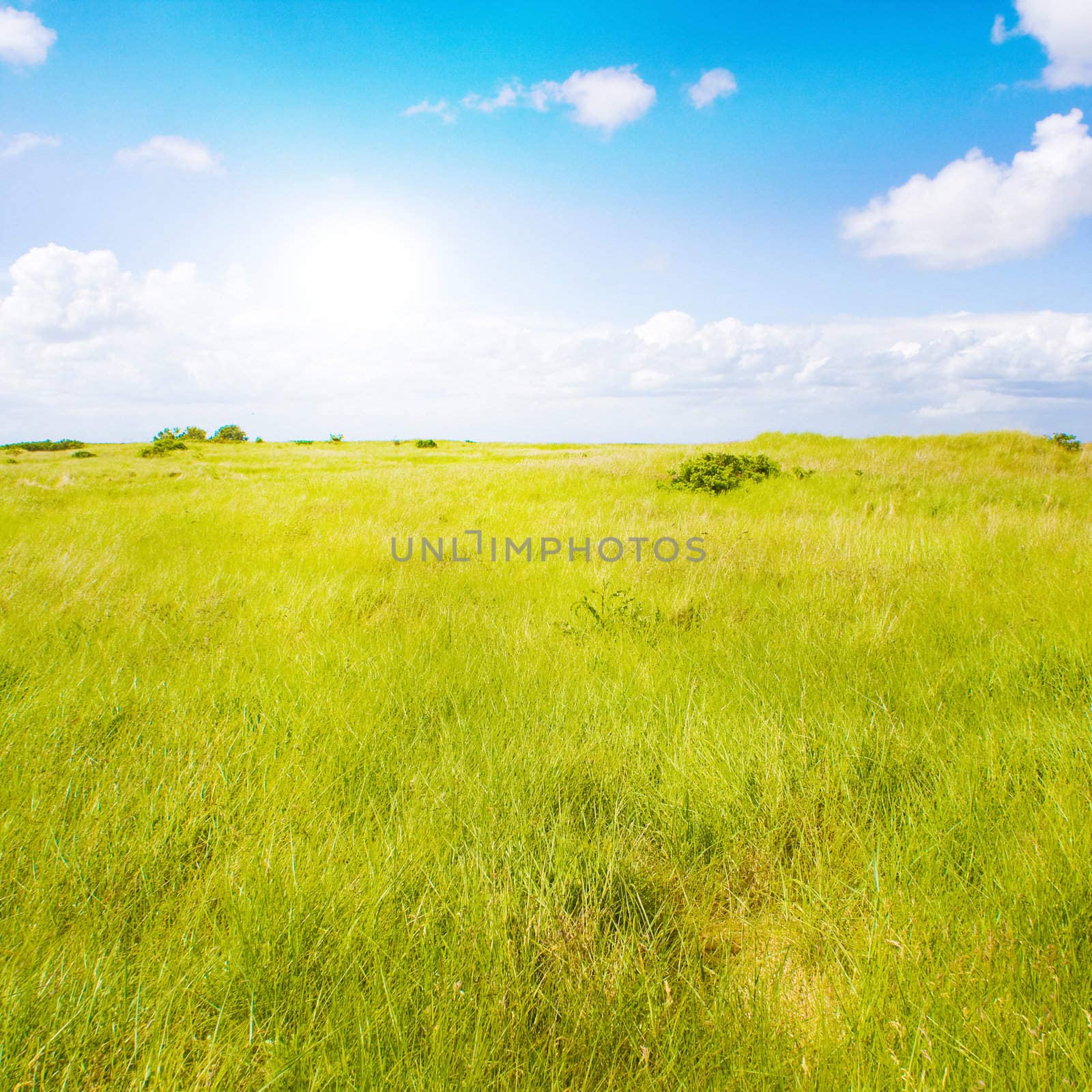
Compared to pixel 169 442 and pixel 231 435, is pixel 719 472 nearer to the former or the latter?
pixel 169 442

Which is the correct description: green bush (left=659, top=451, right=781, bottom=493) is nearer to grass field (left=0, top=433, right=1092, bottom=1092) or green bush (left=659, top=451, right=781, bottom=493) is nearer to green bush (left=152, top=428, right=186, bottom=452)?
grass field (left=0, top=433, right=1092, bottom=1092)

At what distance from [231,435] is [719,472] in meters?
51.0

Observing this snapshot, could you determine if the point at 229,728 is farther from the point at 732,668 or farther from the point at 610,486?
the point at 610,486

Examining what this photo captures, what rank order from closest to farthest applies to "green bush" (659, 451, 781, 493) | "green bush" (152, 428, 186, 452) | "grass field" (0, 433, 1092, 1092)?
"grass field" (0, 433, 1092, 1092) → "green bush" (659, 451, 781, 493) → "green bush" (152, 428, 186, 452)

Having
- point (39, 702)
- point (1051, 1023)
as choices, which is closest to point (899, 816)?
point (1051, 1023)

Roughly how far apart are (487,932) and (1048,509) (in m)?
11.2

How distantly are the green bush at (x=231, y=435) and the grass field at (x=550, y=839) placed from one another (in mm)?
50760

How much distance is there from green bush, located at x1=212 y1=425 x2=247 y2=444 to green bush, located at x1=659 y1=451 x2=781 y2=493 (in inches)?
1867

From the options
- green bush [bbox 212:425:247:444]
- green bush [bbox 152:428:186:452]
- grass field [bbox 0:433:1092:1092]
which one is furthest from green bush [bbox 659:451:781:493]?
green bush [bbox 212:425:247:444]

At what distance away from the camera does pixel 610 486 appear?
11.7 metres

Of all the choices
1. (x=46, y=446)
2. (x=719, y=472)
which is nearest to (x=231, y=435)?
(x=46, y=446)

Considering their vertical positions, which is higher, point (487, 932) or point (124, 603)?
point (124, 603)

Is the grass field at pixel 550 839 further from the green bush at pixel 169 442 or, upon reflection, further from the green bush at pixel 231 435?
the green bush at pixel 231 435

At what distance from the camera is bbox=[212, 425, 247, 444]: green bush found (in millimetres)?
48375
